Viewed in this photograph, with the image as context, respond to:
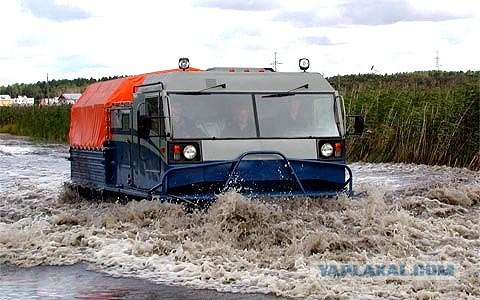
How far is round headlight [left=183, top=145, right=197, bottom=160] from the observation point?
13383 mm

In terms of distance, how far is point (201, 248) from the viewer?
1184 cm

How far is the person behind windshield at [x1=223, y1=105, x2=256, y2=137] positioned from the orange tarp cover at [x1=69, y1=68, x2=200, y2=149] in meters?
2.42

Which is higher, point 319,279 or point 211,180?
point 211,180

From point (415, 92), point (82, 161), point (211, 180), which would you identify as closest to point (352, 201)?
point (211, 180)

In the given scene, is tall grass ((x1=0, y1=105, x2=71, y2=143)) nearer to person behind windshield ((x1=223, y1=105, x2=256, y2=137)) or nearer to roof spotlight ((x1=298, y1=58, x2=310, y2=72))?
roof spotlight ((x1=298, y1=58, x2=310, y2=72))

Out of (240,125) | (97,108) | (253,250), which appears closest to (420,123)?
(97,108)

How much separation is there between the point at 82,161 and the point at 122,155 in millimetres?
2790

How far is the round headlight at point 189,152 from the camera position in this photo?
43.9ft

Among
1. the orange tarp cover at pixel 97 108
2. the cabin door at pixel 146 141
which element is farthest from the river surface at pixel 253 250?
the orange tarp cover at pixel 97 108

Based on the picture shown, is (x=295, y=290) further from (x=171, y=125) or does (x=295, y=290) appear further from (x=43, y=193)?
(x=43, y=193)

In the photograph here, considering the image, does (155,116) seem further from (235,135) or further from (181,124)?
(235,135)

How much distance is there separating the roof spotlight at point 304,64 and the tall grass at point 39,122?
38.1 meters

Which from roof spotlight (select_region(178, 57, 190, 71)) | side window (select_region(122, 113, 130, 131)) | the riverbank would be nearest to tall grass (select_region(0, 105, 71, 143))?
the riverbank

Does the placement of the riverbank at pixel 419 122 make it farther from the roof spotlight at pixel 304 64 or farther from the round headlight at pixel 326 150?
the round headlight at pixel 326 150
